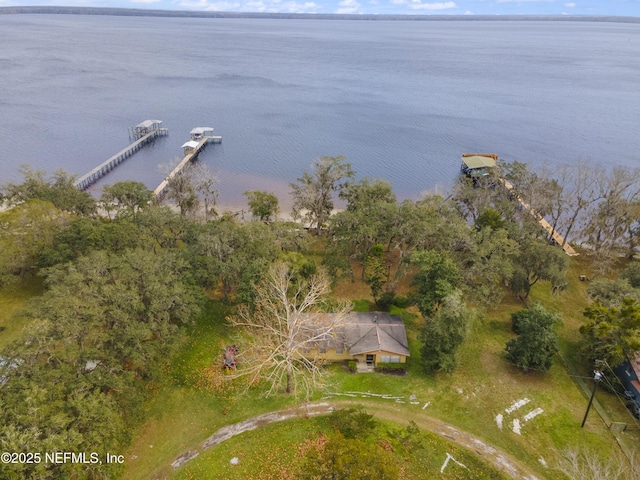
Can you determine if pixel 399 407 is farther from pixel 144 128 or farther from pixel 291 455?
pixel 144 128

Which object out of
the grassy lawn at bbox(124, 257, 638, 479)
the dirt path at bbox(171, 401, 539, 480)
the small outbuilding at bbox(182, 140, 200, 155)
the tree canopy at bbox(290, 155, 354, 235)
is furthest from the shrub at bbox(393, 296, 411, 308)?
the small outbuilding at bbox(182, 140, 200, 155)

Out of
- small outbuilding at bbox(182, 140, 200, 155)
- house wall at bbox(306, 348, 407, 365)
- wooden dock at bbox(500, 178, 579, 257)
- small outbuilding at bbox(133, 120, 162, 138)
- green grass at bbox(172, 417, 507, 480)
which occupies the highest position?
small outbuilding at bbox(133, 120, 162, 138)

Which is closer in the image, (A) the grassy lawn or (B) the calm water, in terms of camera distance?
(A) the grassy lawn

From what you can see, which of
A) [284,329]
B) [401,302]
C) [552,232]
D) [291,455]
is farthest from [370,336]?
[552,232]

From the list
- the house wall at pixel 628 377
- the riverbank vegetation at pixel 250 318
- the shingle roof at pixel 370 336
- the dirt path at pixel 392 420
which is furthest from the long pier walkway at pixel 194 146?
the house wall at pixel 628 377

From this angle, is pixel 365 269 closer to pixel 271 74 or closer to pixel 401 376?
pixel 401 376

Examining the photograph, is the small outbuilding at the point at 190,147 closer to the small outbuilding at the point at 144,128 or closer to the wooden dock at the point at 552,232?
the small outbuilding at the point at 144,128

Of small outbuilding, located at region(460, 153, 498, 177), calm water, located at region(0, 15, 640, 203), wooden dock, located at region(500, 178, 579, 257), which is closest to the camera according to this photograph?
wooden dock, located at region(500, 178, 579, 257)

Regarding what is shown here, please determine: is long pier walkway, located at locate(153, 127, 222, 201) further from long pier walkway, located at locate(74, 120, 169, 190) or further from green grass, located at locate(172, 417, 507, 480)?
green grass, located at locate(172, 417, 507, 480)
